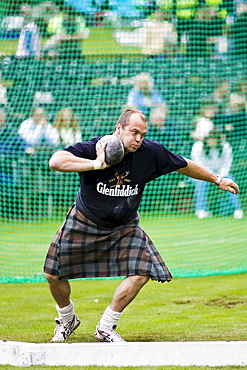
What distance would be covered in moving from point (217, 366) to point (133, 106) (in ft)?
24.0

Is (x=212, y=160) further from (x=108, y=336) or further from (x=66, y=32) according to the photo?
(x=108, y=336)

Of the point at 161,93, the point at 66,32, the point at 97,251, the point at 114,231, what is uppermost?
the point at 66,32

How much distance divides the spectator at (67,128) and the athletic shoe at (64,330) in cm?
581

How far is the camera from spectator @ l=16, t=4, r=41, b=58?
359 inches

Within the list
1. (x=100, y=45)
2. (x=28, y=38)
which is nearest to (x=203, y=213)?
(x=100, y=45)

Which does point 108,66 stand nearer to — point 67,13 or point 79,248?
point 67,13

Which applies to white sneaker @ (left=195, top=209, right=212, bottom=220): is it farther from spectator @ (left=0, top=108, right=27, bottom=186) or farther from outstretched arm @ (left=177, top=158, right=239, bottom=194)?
outstretched arm @ (left=177, top=158, right=239, bottom=194)

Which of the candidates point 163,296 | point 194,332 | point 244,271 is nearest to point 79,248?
point 194,332

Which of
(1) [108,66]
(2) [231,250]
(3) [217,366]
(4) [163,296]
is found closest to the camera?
(3) [217,366]

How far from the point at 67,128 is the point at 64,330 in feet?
19.8

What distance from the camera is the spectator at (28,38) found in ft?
29.9

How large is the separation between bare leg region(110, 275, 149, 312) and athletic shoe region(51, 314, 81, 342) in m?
0.37

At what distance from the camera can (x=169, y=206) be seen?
991 cm

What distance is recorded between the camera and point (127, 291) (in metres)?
3.79
